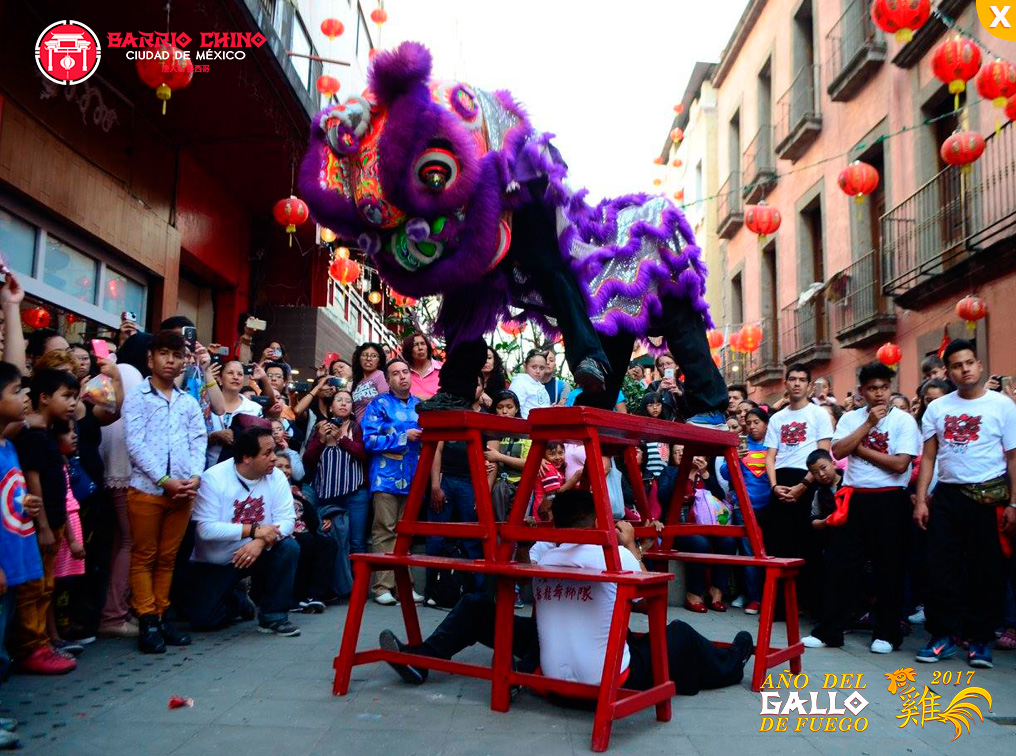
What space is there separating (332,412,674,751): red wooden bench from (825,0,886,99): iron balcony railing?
35.4ft

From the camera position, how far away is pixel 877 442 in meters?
5.06

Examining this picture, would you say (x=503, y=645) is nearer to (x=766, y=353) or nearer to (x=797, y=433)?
(x=797, y=433)

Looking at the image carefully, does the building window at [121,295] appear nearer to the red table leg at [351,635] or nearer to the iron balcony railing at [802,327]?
the red table leg at [351,635]

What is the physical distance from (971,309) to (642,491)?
6526 mm

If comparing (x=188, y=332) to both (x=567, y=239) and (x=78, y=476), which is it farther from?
(x=567, y=239)

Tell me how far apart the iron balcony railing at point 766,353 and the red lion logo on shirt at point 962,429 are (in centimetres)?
1106

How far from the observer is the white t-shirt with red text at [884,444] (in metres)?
4.98

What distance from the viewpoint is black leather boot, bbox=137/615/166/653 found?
4.28 meters

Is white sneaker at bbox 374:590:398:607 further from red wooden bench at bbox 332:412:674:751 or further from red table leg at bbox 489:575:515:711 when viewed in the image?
red table leg at bbox 489:575:515:711

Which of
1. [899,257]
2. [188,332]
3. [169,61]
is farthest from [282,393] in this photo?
[899,257]

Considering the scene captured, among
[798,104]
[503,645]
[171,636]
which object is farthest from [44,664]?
[798,104]

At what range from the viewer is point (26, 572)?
131 inches

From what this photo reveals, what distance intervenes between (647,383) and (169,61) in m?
5.43

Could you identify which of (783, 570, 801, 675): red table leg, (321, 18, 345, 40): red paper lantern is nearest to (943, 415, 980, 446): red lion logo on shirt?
(783, 570, 801, 675): red table leg
